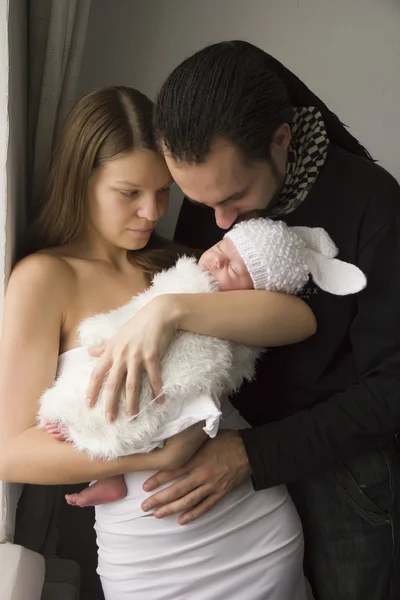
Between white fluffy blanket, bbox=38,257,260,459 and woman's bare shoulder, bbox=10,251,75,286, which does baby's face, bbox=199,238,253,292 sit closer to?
white fluffy blanket, bbox=38,257,260,459

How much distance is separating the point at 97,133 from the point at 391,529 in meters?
1.14

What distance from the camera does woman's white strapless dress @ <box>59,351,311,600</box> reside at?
1270 mm

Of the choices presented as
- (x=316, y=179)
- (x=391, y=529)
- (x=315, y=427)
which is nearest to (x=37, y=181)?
(x=316, y=179)

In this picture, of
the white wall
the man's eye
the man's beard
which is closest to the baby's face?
the man's beard

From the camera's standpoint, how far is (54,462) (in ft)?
3.92

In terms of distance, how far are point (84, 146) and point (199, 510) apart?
0.84m

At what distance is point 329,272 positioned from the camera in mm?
1319

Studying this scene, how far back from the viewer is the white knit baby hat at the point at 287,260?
4.18 ft

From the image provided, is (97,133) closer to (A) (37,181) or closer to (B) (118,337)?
(A) (37,181)

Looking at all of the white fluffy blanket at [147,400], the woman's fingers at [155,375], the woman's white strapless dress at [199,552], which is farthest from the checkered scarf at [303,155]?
the woman's white strapless dress at [199,552]

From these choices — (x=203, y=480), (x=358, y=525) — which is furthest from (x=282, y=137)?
(x=358, y=525)

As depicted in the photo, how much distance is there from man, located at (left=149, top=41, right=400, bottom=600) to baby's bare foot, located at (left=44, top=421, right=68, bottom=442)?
219 mm

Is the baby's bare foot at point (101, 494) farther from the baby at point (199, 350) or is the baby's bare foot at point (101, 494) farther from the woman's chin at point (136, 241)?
the woman's chin at point (136, 241)

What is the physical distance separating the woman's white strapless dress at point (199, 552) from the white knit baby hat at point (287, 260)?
44 cm
